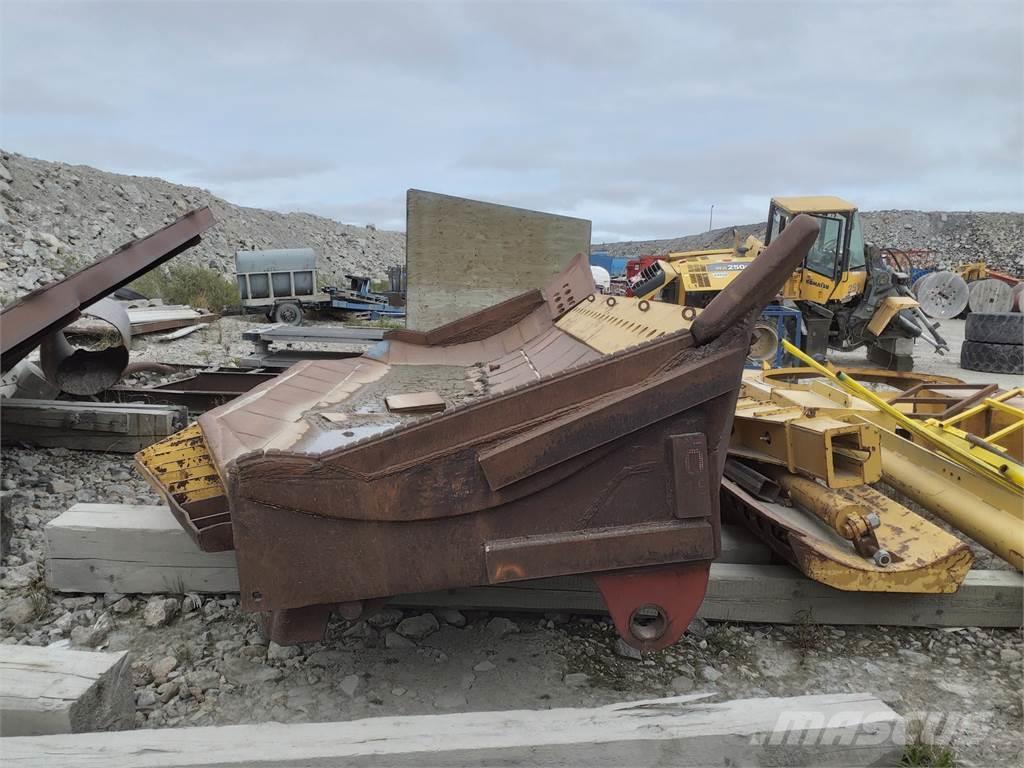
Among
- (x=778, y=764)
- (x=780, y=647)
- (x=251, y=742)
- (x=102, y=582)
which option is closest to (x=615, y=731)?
(x=778, y=764)

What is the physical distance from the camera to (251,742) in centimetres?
184

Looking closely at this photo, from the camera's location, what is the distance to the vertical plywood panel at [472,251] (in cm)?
827

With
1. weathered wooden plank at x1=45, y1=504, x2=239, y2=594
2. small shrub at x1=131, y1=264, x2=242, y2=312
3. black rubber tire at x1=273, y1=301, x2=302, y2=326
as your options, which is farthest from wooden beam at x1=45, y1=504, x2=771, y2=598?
small shrub at x1=131, y1=264, x2=242, y2=312

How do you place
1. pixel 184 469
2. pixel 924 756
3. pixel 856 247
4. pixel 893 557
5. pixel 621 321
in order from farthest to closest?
1. pixel 856 247
2. pixel 621 321
3. pixel 184 469
4. pixel 893 557
5. pixel 924 756

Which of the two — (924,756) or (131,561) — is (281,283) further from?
(924,756)

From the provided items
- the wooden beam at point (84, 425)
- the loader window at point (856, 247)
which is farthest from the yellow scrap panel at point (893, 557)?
the loader window at point (856, 247)

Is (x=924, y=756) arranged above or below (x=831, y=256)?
below

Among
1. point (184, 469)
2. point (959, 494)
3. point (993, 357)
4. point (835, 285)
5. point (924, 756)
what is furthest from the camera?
point (993, 357)

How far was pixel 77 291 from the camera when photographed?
13.3 ft

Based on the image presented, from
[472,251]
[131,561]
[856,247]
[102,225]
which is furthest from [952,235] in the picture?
[131,561]

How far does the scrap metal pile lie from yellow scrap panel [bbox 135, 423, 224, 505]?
563 millimetres

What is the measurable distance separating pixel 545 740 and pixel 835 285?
9.73m

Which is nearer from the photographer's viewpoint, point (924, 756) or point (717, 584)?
point (924, 756)

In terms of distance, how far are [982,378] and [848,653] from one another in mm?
9007
